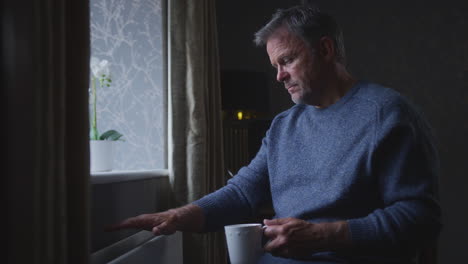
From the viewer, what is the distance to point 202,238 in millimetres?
1760

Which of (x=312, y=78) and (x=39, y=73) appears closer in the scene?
(x=39, y=73)

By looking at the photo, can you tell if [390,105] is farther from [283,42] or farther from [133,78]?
[133,78]

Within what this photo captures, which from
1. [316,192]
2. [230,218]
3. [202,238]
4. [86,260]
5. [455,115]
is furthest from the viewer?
[455,115]

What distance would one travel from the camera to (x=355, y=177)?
1.05 m

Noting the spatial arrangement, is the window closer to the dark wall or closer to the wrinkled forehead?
the wrinkled forehead

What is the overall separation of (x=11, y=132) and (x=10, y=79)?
0.09m

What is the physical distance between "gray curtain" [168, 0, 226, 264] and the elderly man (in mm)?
463

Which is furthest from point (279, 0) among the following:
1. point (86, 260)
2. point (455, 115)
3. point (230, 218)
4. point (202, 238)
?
point (86, 260)

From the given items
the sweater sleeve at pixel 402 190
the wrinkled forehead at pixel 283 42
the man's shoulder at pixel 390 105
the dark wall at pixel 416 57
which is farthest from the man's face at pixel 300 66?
the dark wall at pixel 416 57

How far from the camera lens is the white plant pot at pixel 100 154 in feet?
4.39

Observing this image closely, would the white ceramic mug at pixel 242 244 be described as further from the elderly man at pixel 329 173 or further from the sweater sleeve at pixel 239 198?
the sweater sleeve at pixel 239 198

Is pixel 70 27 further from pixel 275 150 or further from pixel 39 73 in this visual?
pixel 275 150

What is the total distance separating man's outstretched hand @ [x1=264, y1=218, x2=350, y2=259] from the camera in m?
0.91

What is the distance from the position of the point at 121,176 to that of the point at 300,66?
0.66m
